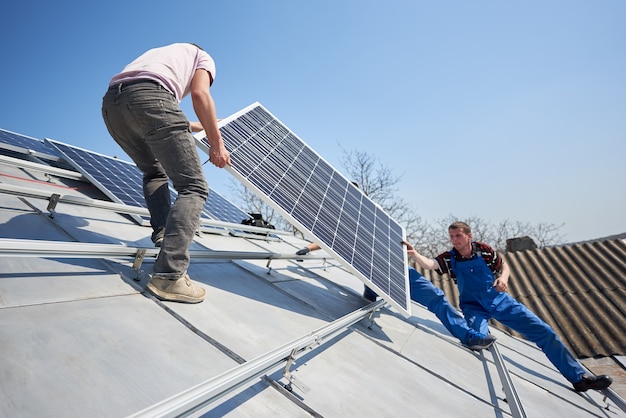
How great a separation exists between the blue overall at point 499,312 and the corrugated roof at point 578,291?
358cm

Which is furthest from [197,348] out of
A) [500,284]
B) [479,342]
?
[500,284]

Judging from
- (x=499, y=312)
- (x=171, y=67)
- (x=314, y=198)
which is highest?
(x=171, y=67)

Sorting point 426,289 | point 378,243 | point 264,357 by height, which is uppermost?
point 378,243

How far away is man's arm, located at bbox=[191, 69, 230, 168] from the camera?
2275mm

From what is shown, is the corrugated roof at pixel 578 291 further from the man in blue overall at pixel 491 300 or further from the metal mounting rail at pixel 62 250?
the metal mounting rail at pixel 62 250

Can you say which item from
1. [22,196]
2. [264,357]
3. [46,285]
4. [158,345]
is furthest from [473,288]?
[22,196]

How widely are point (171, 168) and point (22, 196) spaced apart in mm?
1990

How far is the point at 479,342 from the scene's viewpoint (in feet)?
11.1

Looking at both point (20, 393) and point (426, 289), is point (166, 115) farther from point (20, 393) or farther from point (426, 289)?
point (426, 289)

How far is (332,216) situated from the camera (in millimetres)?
3398

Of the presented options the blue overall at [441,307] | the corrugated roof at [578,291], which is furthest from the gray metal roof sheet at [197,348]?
the corrugated roof at [578,291]

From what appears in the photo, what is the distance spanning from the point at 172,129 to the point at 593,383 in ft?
16.1

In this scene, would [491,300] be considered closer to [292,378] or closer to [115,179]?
[292,378]

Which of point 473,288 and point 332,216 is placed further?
point 473,288
